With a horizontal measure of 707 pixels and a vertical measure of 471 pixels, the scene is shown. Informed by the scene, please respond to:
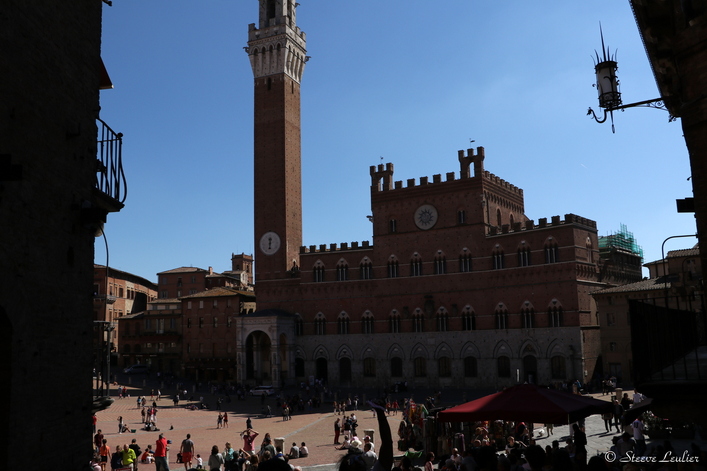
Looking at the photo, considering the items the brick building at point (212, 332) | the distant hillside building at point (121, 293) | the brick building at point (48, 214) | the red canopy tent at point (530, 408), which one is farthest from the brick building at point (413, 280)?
the brick building at point (48, 214)

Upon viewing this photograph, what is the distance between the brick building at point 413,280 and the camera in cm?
4272

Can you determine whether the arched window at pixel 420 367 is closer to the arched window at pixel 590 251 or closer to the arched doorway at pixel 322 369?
the arched doorway at pixel 322 369

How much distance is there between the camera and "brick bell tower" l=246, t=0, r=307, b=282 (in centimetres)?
5431

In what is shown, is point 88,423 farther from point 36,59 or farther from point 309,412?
point 309,412

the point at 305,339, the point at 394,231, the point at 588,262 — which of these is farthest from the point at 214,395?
the point at 588,262

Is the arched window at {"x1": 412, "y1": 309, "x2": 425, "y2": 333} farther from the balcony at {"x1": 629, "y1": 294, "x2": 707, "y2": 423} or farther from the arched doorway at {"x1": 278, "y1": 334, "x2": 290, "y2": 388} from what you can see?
the balcony at {"x1": 629, "y1": 294, "x2": 707, "y2": 423}

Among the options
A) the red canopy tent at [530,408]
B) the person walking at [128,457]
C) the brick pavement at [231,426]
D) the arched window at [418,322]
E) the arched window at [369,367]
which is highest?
the arched window at [418,322]

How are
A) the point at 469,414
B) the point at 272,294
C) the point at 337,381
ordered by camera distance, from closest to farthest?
the point at 469,414, the point at 337,381, the point at 272,294

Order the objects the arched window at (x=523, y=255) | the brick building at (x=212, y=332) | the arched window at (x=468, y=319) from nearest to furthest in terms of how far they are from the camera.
Answer: the arched window at (x=523, y=255) → the arched window at (x=468, y=319) → the brick building at (x=212, y=332)

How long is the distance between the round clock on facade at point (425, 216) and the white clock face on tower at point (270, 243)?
1268 cm

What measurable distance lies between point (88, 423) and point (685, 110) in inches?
349

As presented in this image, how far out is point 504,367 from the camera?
43.7m

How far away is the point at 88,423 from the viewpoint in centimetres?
800

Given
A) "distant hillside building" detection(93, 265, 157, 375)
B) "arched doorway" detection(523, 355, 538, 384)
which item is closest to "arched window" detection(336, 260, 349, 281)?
"arched doorway" detection(523, 355, 538, 384)
